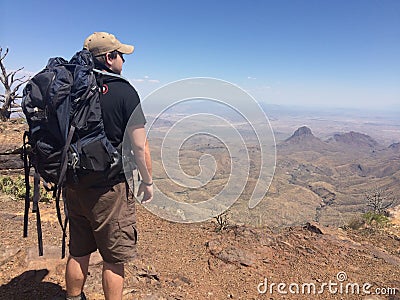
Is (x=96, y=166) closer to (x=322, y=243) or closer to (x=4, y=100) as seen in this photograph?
(x=322, y=243)

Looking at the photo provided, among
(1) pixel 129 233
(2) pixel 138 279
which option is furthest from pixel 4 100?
(1) pixel 129 233

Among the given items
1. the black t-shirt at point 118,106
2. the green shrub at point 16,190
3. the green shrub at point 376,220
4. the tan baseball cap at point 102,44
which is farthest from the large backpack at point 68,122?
the green shrub at point 376,220

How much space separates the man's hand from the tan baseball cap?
1040 mm

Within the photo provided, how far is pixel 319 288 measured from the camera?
407 cm

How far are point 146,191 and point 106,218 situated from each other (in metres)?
0.36

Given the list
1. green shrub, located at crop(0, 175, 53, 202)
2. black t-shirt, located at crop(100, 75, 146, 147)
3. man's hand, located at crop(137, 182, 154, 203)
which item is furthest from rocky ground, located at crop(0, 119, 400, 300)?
black t-shirt, located at crop(100, 75, 146, 147)

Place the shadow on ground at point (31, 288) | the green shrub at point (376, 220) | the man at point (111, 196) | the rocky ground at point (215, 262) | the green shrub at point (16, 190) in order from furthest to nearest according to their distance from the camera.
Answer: the green shrub at point (376, 220) → the green shrub at point (16, 190) → the rocky ground at point (215, 262) → the shadow on ground at point (31, 288) → the man at point (111, 196)

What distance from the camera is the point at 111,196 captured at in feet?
7.57

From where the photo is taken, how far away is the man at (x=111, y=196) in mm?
2172

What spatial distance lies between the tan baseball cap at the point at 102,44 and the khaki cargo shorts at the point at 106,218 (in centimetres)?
101

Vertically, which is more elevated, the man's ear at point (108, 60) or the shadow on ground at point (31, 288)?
the man's ear at point (108, 60)

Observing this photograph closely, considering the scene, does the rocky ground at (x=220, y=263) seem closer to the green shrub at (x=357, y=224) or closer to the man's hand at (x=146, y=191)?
the green shrub at (x=357, y=224)

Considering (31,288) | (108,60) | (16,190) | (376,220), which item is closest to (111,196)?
(108,60)

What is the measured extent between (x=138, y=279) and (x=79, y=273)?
1.22 meters
